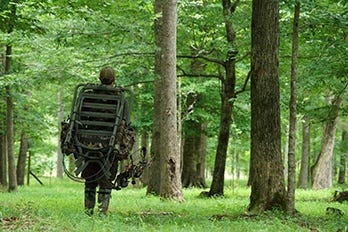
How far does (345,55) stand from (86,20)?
612cm

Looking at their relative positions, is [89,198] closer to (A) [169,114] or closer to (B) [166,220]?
(B) [166,220]

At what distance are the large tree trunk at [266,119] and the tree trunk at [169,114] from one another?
2935mm

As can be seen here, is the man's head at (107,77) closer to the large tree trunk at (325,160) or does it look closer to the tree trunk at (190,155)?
the tree trunk at (190,155)

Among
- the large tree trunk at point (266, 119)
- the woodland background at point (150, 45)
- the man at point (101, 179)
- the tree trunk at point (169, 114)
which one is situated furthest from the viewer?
the tree trunk at point (169, 114)

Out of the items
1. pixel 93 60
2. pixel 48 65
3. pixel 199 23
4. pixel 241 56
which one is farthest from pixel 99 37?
pixel 241 56

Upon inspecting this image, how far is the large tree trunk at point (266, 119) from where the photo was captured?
29.8ft

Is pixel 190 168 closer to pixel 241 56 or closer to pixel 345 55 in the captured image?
pixel 241 56

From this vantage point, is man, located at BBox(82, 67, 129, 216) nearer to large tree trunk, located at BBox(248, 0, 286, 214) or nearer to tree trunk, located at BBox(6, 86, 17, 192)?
large tree trunk, located at BBox(248, 0, 286, 214)

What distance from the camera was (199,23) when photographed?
14711 millimetres

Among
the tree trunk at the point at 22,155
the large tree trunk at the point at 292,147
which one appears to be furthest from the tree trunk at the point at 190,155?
the large tree trunk at the point at 292,147

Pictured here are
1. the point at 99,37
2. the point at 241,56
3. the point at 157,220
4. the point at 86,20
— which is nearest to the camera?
the point at 157,220

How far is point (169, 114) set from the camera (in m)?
11.9

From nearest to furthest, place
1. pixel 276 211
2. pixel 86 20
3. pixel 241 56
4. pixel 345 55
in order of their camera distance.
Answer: pixel 276 211 → pixel 345 55 → pixel 86 20 → pixel 241 56

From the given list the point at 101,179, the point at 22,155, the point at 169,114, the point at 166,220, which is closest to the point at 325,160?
the point at 169,114
